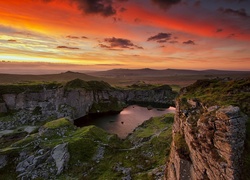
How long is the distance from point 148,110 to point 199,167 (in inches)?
3995

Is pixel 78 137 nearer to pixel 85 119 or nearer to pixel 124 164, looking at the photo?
pixel 124 164

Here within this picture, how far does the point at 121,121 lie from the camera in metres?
95.2

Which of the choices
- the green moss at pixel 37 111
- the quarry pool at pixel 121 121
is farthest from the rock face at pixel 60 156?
the green moss at pixel 37 111

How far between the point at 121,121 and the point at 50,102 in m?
37.7

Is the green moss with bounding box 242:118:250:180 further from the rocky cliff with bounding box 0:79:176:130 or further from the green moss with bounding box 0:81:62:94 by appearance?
the green moss with bounding box 0:81:62:94

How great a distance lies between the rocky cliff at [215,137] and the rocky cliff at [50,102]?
3039 inches

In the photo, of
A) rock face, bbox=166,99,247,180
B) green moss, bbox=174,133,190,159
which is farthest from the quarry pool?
rock face, bbox=166,99,247,180

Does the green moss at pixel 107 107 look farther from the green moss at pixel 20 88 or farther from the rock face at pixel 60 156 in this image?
the rock face at pixel 60 156

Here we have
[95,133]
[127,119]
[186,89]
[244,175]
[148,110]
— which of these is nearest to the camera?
[244,175]

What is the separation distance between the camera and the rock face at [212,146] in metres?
17.4

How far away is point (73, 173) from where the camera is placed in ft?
143

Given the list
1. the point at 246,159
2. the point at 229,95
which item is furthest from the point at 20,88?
the point at 246,159

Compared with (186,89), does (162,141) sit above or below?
below

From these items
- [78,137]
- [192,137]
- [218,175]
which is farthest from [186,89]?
[78,137]
